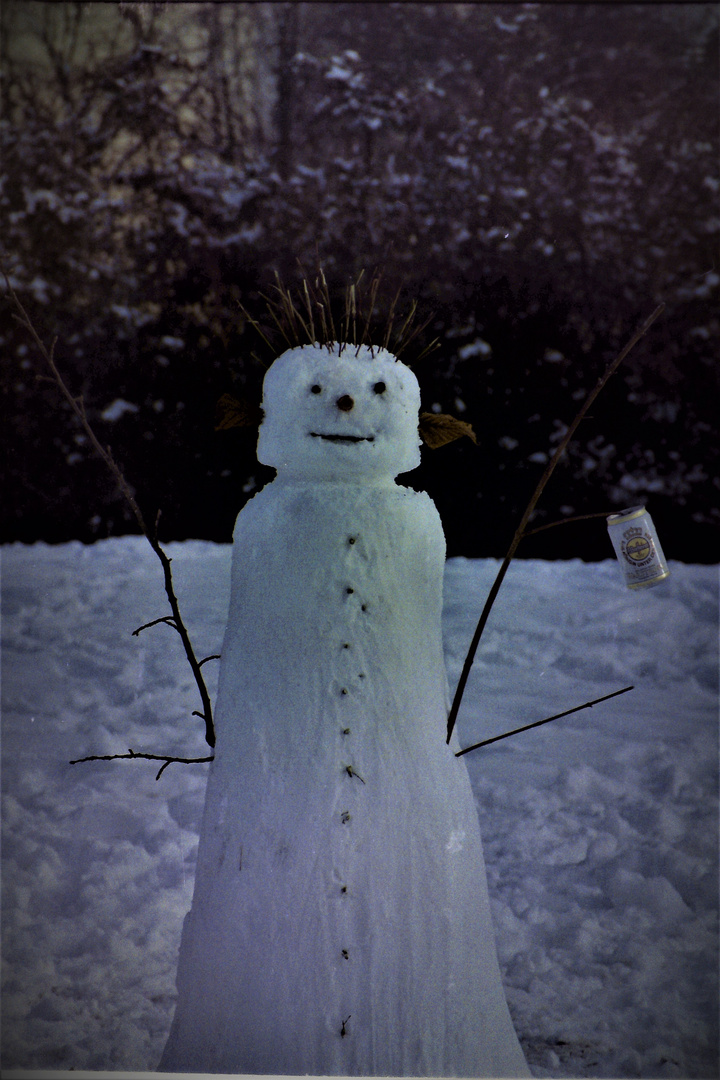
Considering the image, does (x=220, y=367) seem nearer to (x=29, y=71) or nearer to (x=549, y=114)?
(x=29, y=71)

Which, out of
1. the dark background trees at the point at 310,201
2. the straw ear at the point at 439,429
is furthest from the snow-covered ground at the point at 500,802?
the straw ear at the point at 439,429

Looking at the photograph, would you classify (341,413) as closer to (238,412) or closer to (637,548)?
(238,412)

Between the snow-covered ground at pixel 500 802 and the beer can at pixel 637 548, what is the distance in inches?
11.1

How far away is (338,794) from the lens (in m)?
0.90

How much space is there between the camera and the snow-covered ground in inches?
41.9

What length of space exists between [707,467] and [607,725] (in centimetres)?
43

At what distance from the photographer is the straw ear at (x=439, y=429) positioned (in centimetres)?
106

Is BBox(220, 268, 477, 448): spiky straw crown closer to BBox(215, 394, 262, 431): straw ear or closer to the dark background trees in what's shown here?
BBox(215, 394, 262, 431): straw ear

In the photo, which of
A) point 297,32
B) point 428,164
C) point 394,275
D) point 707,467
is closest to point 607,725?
A: point 707,467

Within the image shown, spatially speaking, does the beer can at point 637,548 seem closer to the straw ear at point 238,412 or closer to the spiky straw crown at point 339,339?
the spiky straw crown at point 339,339

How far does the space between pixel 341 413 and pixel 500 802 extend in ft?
2.05

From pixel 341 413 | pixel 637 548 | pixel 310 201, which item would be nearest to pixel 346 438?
pixel 341 413

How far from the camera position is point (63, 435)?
1285 millimetres

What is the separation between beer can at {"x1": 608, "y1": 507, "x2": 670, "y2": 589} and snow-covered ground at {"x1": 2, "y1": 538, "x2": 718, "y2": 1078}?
281 mm
